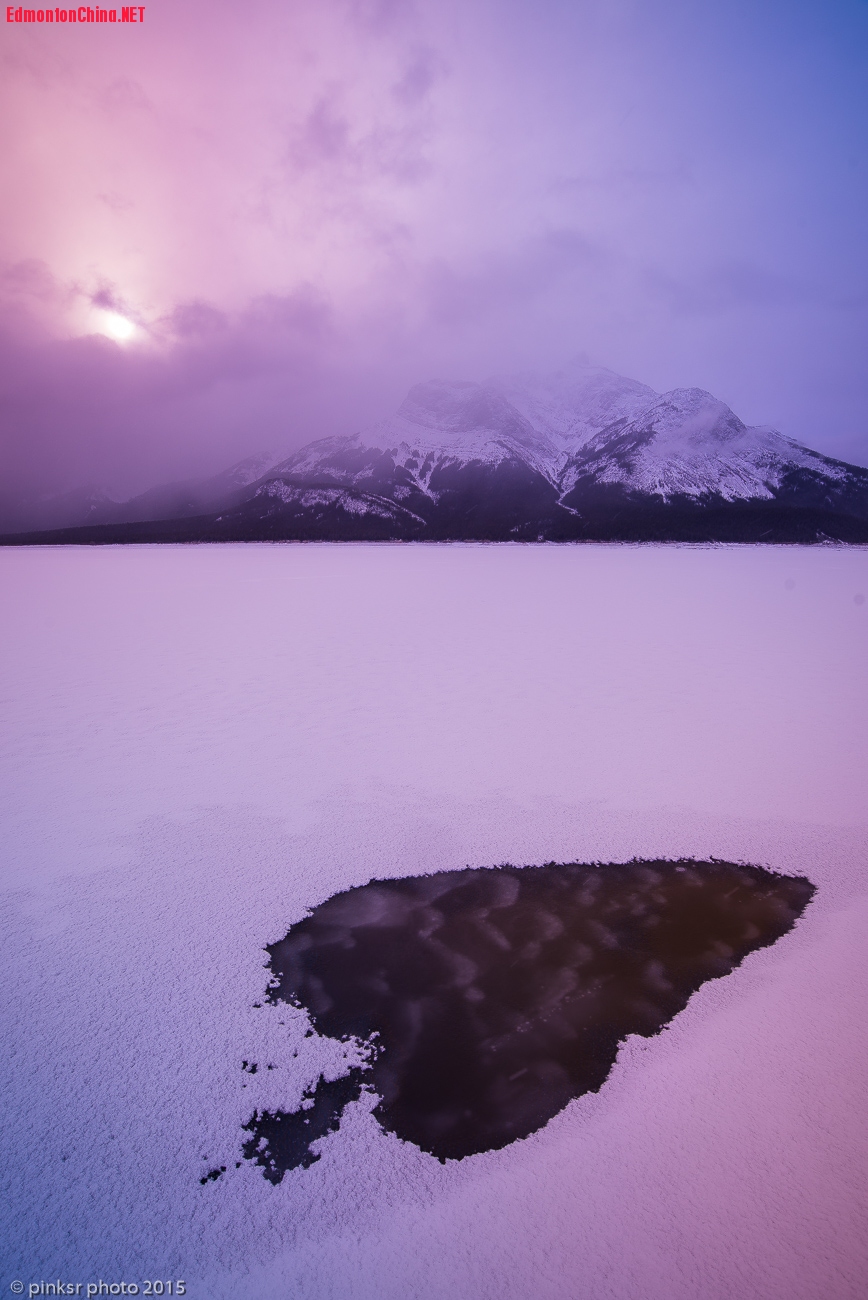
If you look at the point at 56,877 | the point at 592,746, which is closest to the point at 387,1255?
the point at 56,877

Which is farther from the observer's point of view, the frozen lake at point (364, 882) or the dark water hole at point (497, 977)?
the dark water hole at point (497, 977)

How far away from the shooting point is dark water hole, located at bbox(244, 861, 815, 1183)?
2.85 meters

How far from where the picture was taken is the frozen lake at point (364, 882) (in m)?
2.33

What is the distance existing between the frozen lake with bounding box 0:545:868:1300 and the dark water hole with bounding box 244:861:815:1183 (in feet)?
0.40

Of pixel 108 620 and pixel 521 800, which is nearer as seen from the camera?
pixel 521 800

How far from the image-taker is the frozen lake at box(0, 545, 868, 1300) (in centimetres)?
233

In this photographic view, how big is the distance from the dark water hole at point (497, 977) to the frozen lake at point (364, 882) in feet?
0.40

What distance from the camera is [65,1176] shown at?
8.31 feet

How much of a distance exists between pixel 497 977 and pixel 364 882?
1.40 m

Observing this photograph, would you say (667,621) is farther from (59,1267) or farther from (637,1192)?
→ (59,1267)

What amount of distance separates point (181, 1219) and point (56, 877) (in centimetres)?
296

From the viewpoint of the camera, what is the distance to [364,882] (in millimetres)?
4738

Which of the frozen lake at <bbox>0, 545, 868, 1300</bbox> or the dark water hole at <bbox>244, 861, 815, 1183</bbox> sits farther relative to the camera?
the dark water hole at <bbox>244, 861, 815, 1183</bbox>

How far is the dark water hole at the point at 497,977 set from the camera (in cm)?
285
